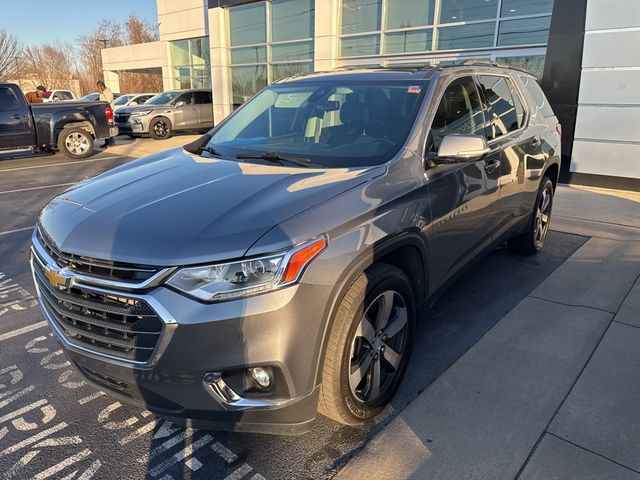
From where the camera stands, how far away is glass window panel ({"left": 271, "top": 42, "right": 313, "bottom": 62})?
50.0 ft

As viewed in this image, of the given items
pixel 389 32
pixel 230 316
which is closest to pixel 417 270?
pixel 230 316

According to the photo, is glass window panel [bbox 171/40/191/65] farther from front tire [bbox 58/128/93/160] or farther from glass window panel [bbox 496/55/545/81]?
glass window panel [bbox 496/55/545/81]

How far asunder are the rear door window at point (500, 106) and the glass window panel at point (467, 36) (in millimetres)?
7680

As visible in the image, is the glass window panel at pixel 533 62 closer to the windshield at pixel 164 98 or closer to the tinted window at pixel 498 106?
the tinted window at pixel 498 106

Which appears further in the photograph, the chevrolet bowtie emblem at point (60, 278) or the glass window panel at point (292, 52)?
the glass window panel at point (292, 52)

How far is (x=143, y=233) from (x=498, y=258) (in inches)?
158

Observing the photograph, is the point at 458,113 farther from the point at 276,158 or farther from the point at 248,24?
the point at 248,24

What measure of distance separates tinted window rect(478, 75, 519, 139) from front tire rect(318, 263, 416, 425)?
184 cm

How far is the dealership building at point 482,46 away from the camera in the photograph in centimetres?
845

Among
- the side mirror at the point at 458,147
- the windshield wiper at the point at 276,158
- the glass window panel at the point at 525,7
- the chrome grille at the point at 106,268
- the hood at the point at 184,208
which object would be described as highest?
the glass window panel at the point at 525,7

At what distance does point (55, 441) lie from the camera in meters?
2.56

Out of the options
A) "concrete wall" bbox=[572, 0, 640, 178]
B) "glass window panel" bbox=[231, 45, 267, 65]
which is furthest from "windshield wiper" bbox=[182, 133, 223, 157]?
"glass window panel" bbox=[231, 45, 267, 65]

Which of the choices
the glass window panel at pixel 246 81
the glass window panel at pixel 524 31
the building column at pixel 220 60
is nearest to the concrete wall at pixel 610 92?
the glass window panel at pixel 524 31

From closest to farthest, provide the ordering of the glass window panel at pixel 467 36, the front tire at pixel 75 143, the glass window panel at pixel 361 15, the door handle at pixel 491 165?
the door handle at pixel 491 165 < the glass window panel at pixel 467 36 < the front tire at pixel 75 143 < the glass window panel at pixel 361 15
